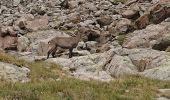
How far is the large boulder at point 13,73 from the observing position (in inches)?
766

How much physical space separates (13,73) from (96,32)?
84.1 ft

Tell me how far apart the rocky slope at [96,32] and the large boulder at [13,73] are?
0.14 m

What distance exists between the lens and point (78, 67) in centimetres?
2811

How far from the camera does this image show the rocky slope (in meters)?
26.5

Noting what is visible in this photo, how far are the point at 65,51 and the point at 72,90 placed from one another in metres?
24.7

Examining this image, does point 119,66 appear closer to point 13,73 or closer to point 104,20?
point 13,73

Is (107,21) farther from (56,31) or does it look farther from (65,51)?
(65,51)

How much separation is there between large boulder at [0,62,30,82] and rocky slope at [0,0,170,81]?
0.14m

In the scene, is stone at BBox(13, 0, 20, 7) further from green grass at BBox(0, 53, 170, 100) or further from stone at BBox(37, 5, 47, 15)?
green grass at BBox(0, 53, 170, 100)

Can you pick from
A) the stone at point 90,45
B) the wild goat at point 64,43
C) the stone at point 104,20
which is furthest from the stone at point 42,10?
the wild goat at point 64,43

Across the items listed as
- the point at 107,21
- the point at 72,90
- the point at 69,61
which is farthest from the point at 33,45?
the point at 72,90

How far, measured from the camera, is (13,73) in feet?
66.5

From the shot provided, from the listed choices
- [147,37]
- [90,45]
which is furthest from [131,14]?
[147,37]

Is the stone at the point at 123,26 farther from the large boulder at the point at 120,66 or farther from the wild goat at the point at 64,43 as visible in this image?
the large boulder at the point at 120,66
